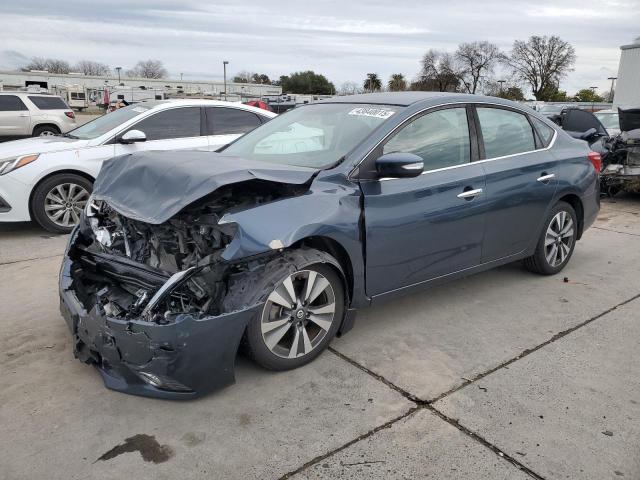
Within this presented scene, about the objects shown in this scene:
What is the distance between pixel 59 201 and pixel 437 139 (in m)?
4.71

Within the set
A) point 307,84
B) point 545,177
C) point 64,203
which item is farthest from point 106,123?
point 307,84

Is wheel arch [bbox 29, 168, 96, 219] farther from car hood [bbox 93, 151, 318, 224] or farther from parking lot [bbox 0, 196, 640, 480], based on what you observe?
car hood [bbox 93, 151, 318, 224]

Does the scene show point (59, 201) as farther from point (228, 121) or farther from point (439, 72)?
point (439, 72)

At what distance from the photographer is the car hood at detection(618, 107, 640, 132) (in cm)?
854

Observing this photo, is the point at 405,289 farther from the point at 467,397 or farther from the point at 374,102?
Result: the point at 374,102

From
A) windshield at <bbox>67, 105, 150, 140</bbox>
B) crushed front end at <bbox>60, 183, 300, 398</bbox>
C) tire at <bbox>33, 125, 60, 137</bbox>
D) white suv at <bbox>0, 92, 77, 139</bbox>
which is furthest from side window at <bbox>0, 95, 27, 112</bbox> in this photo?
crushed front end at <bbox>60, 183, 300, 398</bbox>

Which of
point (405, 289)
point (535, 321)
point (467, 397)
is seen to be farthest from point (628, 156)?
point (467, 397)

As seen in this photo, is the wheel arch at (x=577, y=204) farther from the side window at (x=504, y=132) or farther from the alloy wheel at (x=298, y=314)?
the alloy wheel at (x=298, y=314)

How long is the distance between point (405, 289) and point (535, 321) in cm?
Result: 111

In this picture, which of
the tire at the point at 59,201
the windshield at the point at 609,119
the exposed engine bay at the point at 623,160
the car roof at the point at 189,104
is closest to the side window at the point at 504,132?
the car roof at the point at 189,104

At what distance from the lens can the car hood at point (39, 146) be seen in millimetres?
6328

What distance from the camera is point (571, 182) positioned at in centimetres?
473

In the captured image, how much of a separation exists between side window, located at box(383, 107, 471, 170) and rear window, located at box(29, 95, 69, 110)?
1583cm

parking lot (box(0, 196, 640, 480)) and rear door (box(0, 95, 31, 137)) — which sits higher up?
rear door (box(0, 95, 31, 137))
